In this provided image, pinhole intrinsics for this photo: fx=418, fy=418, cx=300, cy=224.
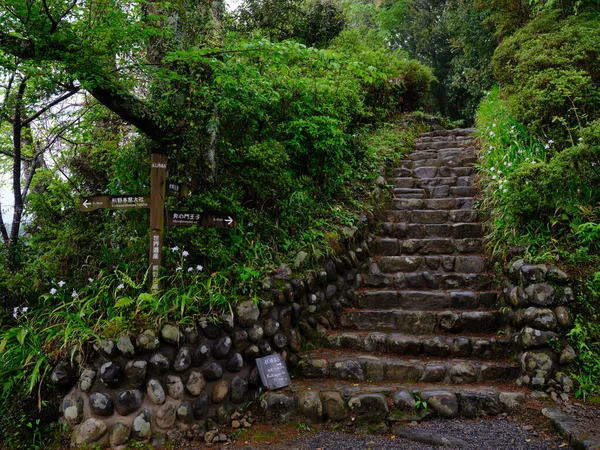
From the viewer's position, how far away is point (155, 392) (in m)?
3.67

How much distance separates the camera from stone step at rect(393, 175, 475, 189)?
25.2 ft

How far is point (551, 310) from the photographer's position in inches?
165

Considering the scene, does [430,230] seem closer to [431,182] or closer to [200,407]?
[431,182]

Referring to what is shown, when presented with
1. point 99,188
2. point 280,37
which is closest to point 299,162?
point 99,188

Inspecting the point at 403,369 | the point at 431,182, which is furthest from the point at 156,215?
the point at 431,182

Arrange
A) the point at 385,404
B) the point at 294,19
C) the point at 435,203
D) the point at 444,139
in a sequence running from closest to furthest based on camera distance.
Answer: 1. the point at 385,404
2. the point at 435,203
3. the point at 444,139
4. the point at 294,19

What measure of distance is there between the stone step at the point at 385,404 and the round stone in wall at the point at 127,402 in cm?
113

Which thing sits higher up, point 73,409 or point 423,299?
point 423,299

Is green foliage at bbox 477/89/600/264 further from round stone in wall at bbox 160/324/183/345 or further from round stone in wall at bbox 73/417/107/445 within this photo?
round stone in wall at bbox 73/417/107/445

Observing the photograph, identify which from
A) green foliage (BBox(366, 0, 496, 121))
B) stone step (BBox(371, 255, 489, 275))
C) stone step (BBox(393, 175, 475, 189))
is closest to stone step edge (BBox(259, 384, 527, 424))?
stone step (BBox(371, 255, 489, 275))

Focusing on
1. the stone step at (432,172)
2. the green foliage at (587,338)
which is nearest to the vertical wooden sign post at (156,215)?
the green foliage at (587,338)

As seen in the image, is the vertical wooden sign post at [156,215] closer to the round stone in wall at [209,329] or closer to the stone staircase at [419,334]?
the round stone in wall at [209,329]

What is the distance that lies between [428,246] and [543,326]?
7.41ft

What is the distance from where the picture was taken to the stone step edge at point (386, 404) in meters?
3.84
